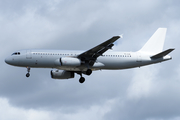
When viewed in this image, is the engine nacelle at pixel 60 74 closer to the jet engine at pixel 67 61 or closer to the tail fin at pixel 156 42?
the jet engine at pixel 67 61

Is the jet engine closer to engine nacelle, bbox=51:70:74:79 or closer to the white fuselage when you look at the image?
the white fuselage

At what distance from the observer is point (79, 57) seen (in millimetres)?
54656

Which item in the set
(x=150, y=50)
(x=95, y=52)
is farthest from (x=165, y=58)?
(x=95, y=52)

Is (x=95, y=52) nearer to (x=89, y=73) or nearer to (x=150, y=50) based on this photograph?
(x=89, y=73)

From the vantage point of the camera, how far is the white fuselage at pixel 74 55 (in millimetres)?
53688

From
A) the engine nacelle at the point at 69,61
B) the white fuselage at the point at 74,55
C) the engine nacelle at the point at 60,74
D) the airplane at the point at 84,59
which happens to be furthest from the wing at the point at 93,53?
the engine nacelle at the point at 60,74

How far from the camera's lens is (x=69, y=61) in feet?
175

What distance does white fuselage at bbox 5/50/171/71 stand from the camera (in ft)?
176

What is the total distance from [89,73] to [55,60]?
5155 mm

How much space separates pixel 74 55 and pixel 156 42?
1396 cm

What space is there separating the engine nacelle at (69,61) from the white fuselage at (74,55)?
2.12 ft

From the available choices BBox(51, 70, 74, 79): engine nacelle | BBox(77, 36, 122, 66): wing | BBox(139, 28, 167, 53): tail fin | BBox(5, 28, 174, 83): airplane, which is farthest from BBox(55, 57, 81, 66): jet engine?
BBox(139, 28, 167, 53): tail fin

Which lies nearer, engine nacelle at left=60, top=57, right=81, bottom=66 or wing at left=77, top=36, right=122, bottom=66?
wing at left=77, top=36, right=122, bottom=66

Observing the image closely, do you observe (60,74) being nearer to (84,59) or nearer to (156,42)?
(84,59)
